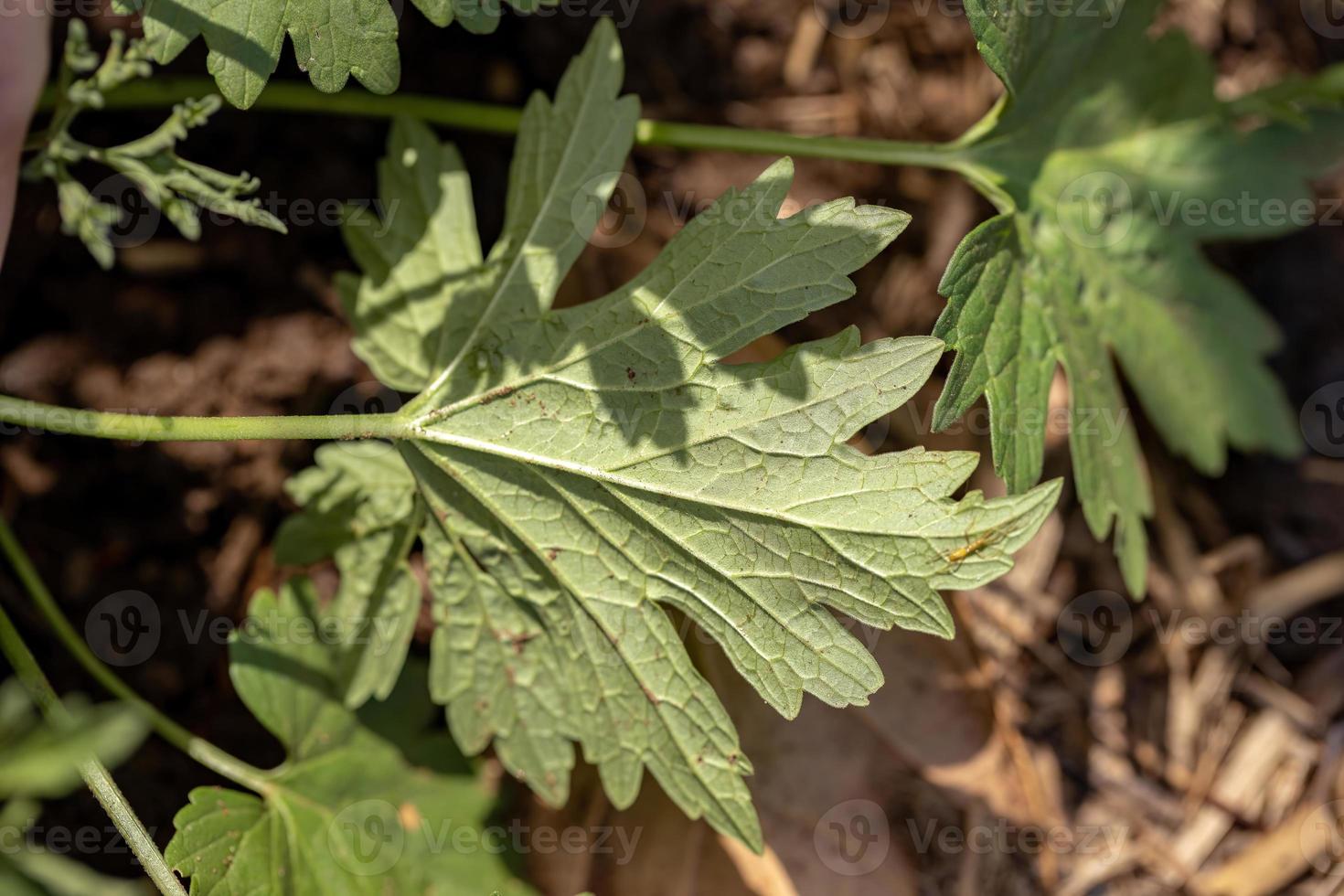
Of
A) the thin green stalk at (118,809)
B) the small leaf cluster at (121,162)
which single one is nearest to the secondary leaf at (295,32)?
the small leaf cluster at (121,162)

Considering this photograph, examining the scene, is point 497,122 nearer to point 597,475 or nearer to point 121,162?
point 121,162

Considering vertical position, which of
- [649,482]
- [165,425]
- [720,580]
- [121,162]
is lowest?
[720,580]

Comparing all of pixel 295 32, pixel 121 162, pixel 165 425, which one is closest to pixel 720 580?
pixel 165 425

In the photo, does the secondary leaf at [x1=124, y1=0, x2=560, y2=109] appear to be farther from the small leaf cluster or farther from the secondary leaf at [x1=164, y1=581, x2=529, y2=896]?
the secondary leaf at [x1=164, y1=581, x2=529, y2=896]

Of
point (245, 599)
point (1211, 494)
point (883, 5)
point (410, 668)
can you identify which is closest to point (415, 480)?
point (410, 668)

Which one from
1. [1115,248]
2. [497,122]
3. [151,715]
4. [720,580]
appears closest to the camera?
[720,580]

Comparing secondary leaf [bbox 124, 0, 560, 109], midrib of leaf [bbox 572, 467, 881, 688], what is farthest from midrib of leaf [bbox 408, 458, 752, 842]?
secondary leaf [bbox 124, 0, 560, 109]

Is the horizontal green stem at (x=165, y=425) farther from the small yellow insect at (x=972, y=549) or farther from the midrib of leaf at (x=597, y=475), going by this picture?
the small yellow insect at (x=972, y=549)
